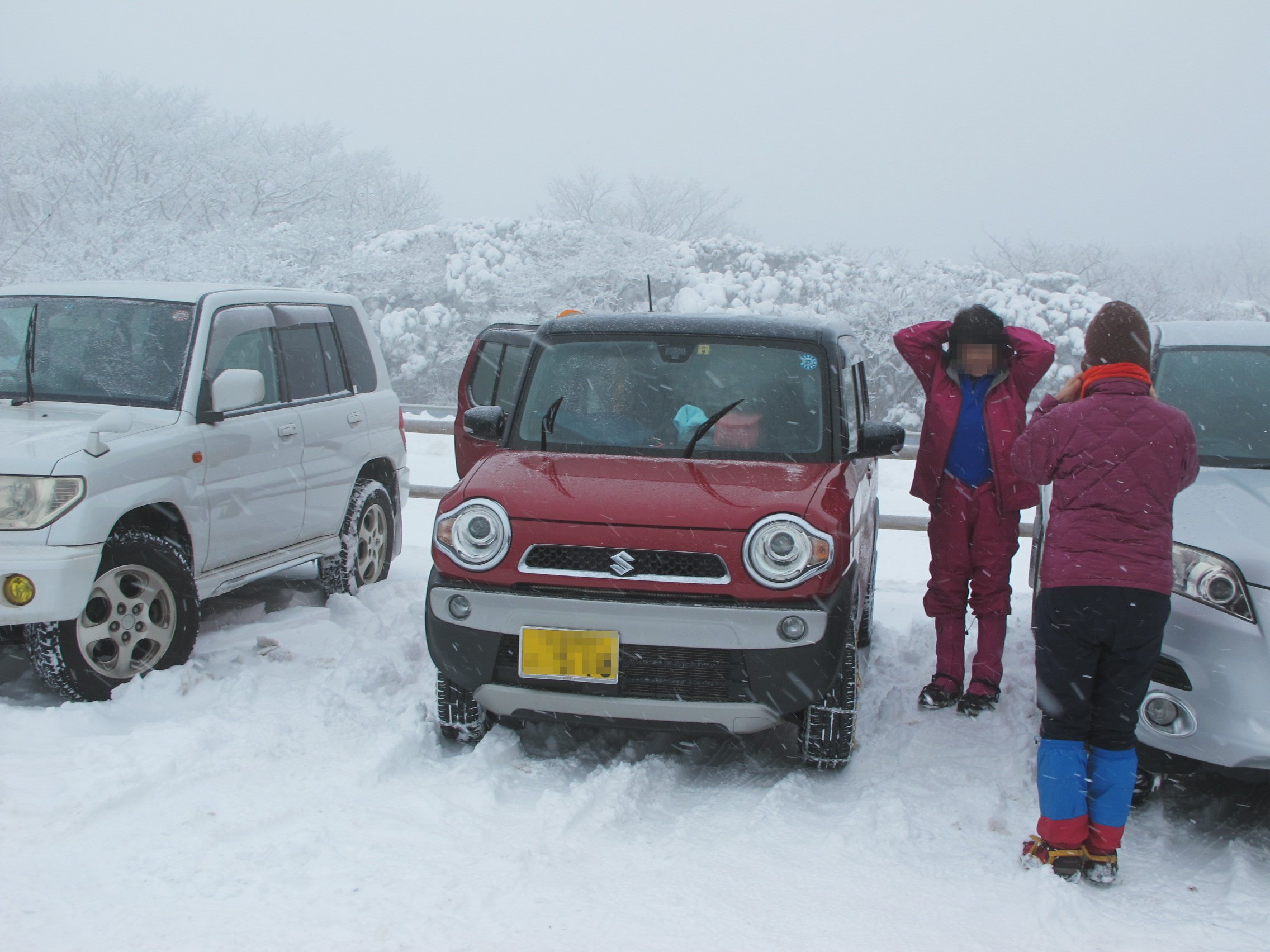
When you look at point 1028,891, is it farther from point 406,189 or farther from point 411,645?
point 406,189

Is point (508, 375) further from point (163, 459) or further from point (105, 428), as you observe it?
point (105, 428)

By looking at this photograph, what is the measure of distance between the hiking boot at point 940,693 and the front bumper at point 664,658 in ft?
4.04

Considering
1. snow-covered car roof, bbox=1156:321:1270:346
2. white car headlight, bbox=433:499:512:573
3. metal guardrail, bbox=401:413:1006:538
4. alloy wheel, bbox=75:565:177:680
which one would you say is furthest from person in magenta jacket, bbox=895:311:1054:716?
alloy wheel, bbox=75:565:177:680

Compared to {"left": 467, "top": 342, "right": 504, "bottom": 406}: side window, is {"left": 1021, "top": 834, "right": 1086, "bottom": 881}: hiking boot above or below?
below

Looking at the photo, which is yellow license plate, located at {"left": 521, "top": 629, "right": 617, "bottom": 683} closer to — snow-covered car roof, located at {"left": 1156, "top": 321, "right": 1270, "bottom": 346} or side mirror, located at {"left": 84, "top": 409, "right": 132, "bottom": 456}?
side mirror, located at {"left": 84, "top": 409, "right": 132, "bottom": 456}

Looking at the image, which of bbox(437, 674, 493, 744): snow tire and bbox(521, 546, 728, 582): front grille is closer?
bbox(521, 546, 728, 582): front grille

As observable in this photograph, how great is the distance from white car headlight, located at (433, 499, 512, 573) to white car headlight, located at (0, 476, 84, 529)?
1.68m

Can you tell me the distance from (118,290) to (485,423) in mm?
2272

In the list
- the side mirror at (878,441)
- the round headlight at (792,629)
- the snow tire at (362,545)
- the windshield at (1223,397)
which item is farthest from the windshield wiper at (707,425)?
the snow tire at (362,545)

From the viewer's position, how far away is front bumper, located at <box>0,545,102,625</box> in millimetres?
4148

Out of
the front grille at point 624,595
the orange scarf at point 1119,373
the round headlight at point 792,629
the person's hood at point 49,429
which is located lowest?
the round headlight at point 792,629

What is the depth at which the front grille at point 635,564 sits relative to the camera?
12.2ft

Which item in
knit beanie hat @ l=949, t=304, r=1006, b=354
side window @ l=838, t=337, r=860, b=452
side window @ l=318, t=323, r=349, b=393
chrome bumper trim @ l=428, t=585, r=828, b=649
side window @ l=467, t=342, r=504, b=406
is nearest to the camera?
chrome bumper trim @ l=428, t=585, r=828, b=649

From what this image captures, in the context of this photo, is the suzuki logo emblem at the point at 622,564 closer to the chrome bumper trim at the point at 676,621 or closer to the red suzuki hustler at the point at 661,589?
the red suzuki hustler at the point at 661,589
